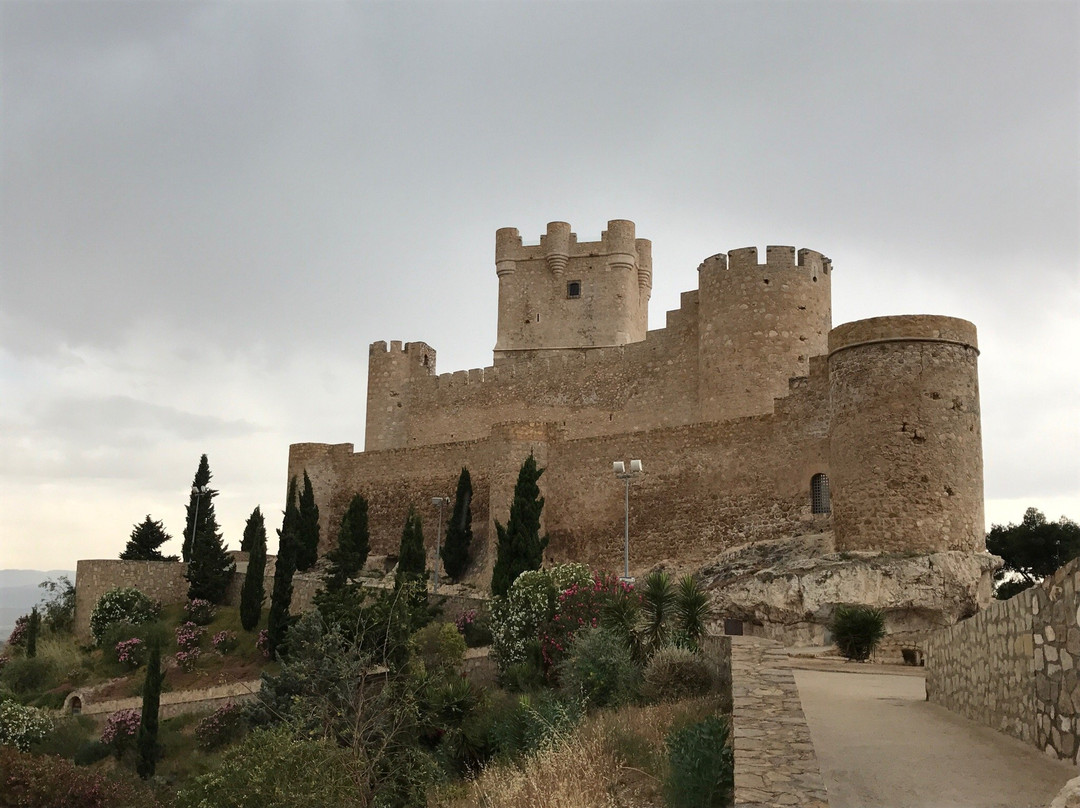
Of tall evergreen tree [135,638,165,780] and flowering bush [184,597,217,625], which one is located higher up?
flowering bush [184,597,217,625]

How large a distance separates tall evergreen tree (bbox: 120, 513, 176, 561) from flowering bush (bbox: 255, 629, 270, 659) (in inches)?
524

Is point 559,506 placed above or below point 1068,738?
above

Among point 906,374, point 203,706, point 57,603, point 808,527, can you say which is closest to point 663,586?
point 906,374

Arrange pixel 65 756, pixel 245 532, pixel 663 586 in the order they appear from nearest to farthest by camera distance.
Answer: pixel 663 586 → pixel 65 756 → pixel 245 532

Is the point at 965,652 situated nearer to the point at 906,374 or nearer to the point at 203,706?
the point at 906,374

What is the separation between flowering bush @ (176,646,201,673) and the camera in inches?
1233

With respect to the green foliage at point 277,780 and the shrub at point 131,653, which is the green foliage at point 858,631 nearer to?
the green foliage at point 277,780

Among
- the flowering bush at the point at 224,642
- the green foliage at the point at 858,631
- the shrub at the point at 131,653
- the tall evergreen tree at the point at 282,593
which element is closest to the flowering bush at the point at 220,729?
the tall evergreen tree at the point at 282,593

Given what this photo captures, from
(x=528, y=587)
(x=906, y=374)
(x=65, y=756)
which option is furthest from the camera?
(x=65, y=756)

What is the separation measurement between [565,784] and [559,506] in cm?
1896

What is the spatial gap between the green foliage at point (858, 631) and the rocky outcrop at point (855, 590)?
1.30 ft

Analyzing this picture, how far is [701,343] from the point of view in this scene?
2950cm

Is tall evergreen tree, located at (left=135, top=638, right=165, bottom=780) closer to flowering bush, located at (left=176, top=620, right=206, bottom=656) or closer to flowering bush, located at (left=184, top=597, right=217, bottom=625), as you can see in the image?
flowering bush, located at (left=176, top=620, right=206, bottom=656)

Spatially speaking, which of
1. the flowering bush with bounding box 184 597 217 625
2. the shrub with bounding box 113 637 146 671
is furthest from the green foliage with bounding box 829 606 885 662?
the flowering bush with bounding box 184 597 217 625
